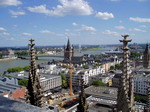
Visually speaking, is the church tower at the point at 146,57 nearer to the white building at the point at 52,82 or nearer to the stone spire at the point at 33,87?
the white building at the point at 52,82

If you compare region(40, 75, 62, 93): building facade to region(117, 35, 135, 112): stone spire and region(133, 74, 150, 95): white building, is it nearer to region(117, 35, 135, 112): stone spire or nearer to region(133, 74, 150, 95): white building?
region(133, 74, 150, 95): white building

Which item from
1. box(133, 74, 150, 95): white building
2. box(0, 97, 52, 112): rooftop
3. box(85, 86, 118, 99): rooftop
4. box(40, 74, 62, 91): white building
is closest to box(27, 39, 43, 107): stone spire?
box(0, 97, 52, 112): rooftop

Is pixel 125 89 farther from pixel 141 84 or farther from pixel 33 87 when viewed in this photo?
pixel 141 84

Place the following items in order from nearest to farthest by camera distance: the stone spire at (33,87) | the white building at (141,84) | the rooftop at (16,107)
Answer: the rooftop at (16,107), the stone spire at (33,87), the white building at (141,84)

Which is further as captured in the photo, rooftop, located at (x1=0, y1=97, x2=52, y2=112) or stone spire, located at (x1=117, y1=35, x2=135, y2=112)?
stone spire, located at (x1=117, y1=35, x2=135, y2=112)

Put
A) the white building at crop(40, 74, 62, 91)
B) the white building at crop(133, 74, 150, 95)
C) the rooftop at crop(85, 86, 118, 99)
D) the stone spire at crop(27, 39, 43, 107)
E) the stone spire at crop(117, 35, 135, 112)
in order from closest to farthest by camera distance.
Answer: the stone spire at crop(117, 35, 135, 112)
the stone spire at crop(27, 39, 43, 107)
the rooftop at crop(85, 86, 118, 99)
the white building at crop(133, 74, 150, 95)
the white building at crop(40, 74, 62, 91)

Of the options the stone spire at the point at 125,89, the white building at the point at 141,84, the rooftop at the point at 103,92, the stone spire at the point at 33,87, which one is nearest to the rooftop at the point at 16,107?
the stone spire at the point at 125,89

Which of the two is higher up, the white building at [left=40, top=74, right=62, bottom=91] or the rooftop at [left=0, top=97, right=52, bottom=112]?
the rooftop at [left=0, top=97, right=52, bottom=112]

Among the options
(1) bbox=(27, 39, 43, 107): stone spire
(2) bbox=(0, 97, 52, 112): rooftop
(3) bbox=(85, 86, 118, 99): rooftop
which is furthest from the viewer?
(3) bbox=(85, 86, 118, 99): rooftop
